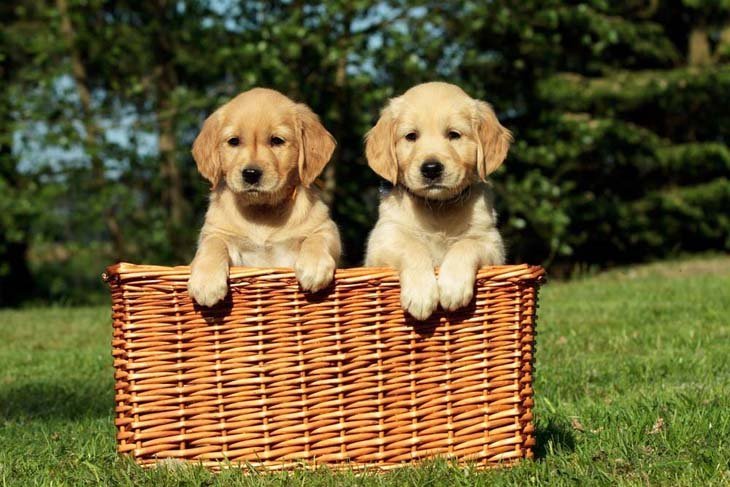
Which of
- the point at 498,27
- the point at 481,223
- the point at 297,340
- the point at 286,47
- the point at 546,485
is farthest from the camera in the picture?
the point at 498,27

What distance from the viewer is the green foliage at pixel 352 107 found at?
34.0 feet

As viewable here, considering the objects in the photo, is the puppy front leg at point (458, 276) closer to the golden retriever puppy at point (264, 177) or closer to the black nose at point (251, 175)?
the golden retriever puppy at point (264, 177)

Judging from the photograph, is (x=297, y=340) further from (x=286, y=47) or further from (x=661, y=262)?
(x=661, y=262)

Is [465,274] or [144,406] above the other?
[465,274]

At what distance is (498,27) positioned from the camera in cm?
1082

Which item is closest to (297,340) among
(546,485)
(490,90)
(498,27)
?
(546,485)

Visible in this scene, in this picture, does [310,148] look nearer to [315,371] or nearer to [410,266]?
[410,266]

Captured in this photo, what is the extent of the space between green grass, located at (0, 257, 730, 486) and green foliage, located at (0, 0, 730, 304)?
3.07 m

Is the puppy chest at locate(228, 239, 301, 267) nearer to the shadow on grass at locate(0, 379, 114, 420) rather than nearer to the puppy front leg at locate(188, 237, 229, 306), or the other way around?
the puppy front leg at locate(188, 237, 229, 306)

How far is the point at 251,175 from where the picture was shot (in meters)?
4.14

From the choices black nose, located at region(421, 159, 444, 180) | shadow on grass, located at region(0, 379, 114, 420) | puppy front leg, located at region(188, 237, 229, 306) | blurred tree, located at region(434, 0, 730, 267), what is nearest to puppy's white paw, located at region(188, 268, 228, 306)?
puppy front leg, located at region(188, 237, 229, 306)

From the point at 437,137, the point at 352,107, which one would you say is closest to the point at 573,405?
the point at 437,137

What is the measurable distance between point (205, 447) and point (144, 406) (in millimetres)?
283

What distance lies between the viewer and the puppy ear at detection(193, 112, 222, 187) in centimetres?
439
